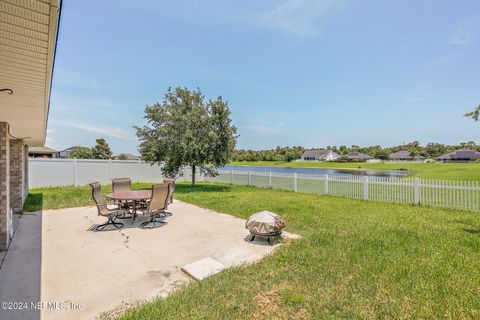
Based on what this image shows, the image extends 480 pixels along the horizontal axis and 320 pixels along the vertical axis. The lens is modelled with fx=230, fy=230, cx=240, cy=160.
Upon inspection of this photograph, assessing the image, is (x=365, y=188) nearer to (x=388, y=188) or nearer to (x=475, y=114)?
(x=388, y=188)

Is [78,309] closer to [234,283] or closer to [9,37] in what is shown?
[234,283]

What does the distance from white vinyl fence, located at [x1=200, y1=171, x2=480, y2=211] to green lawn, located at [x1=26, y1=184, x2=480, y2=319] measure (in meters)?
2.38

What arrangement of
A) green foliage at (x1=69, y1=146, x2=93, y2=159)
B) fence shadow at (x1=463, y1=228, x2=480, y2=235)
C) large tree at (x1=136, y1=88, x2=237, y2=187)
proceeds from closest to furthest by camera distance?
fence shadow at (x1=463, y1=228, x2=480, y2=235)
large tree at (x1=136, y1=88, x2=237, y2=187)
green foliage at (x1=69, y1=146, x2=93, y2=159)

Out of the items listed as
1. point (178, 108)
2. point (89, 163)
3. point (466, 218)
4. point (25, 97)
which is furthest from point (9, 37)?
point (89, 163)

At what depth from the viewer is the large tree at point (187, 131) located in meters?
13.7

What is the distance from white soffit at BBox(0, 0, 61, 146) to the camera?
61.5 inches

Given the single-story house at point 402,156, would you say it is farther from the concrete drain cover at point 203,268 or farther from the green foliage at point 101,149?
the concrete drain cover at point 203,268

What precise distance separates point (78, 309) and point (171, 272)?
1287mm

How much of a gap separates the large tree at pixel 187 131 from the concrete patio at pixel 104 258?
7.04 meters

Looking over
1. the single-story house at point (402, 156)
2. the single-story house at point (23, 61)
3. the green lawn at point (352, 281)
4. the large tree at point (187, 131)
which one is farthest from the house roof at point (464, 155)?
the single-story house at point (23, 61)

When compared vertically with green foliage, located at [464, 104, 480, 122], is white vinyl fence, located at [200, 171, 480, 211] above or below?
below

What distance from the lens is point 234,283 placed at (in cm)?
335

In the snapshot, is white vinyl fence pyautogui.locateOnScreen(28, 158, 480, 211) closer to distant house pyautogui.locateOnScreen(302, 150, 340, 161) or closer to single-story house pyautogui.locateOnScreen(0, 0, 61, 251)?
single-story house pyautogui.locateOnScreen(0, 0, 61, 251)

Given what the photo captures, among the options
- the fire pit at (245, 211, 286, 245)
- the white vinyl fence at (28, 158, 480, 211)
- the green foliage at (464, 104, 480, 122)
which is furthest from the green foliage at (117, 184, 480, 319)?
the green foliage at (464, 104, 480, 122)
